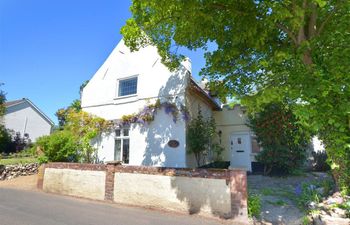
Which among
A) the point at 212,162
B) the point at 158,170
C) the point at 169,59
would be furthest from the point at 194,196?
the point at 212,162

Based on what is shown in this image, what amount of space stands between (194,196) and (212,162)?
8547mm

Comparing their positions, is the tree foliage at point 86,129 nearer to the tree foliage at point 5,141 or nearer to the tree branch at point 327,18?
the tree branch at point 327,18

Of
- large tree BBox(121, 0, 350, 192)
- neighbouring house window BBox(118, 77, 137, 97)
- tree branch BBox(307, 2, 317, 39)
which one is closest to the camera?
large tree BBox(121, 0, 350, 192)

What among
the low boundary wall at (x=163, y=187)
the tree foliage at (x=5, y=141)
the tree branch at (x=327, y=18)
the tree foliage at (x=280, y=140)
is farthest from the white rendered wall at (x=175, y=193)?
the tree foliage at (x=5, y=141)

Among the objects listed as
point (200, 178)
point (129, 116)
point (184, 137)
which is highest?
point (129, 116)

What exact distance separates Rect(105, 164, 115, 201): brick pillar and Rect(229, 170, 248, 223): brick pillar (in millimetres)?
4832

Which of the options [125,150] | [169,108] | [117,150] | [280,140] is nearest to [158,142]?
[169,108]

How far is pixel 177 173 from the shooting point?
764cm

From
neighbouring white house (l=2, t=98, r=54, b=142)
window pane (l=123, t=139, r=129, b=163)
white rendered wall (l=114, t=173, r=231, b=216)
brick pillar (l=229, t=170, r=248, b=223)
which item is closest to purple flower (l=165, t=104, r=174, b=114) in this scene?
window pane (l=123, t=139, r=129, b=163)

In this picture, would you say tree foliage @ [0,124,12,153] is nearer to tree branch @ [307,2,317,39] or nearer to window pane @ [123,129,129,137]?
window pane @ [123,129,129,137]

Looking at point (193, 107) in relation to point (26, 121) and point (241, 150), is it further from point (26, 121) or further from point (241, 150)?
point (26, 121)

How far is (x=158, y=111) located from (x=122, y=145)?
132 inches

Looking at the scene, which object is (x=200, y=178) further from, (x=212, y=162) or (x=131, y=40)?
(x=212, y=162)

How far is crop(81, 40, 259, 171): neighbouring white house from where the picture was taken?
12557 mm
